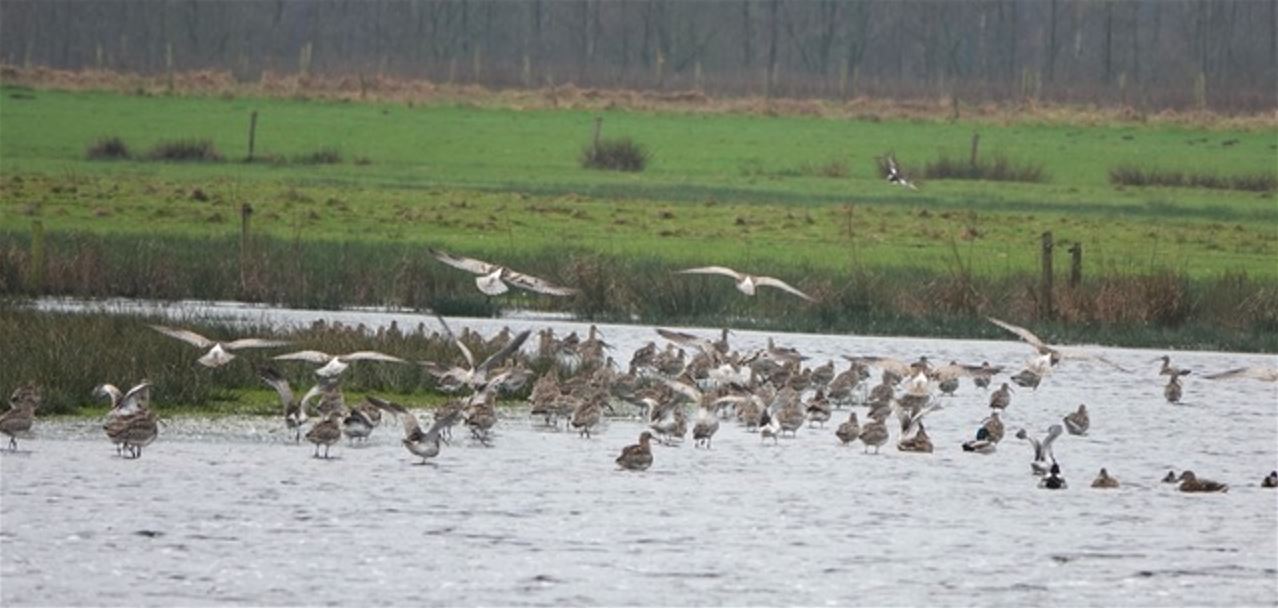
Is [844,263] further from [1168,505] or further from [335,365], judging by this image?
[1168,505]

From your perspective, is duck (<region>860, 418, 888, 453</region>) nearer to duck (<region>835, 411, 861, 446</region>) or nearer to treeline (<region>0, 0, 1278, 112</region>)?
duck (<region>835, 411, 861, 446</region>)

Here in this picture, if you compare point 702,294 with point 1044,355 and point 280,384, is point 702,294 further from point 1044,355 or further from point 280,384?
point 280,384

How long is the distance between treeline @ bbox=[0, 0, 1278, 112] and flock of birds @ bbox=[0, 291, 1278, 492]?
8652 cm

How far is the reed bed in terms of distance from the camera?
3488 centimetres

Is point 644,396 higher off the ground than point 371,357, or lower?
lower

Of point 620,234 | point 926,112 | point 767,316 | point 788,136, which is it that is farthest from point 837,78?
point 767,316

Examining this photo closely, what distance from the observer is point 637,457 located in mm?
21547

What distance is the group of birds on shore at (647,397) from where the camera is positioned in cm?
2191

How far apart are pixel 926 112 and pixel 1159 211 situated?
28.1m

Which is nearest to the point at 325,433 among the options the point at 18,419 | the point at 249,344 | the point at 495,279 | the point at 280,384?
the point at 280,384

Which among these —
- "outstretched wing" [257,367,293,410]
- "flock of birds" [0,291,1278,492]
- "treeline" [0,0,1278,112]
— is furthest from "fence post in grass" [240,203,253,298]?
"treeline" [0,0,1278,112]

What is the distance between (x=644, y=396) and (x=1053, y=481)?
466 centimetres

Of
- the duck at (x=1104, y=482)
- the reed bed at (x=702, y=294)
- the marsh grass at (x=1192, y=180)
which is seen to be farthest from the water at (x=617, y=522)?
the marsh grass at (x=1192, y=180)

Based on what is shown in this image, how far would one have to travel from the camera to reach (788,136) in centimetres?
7531
